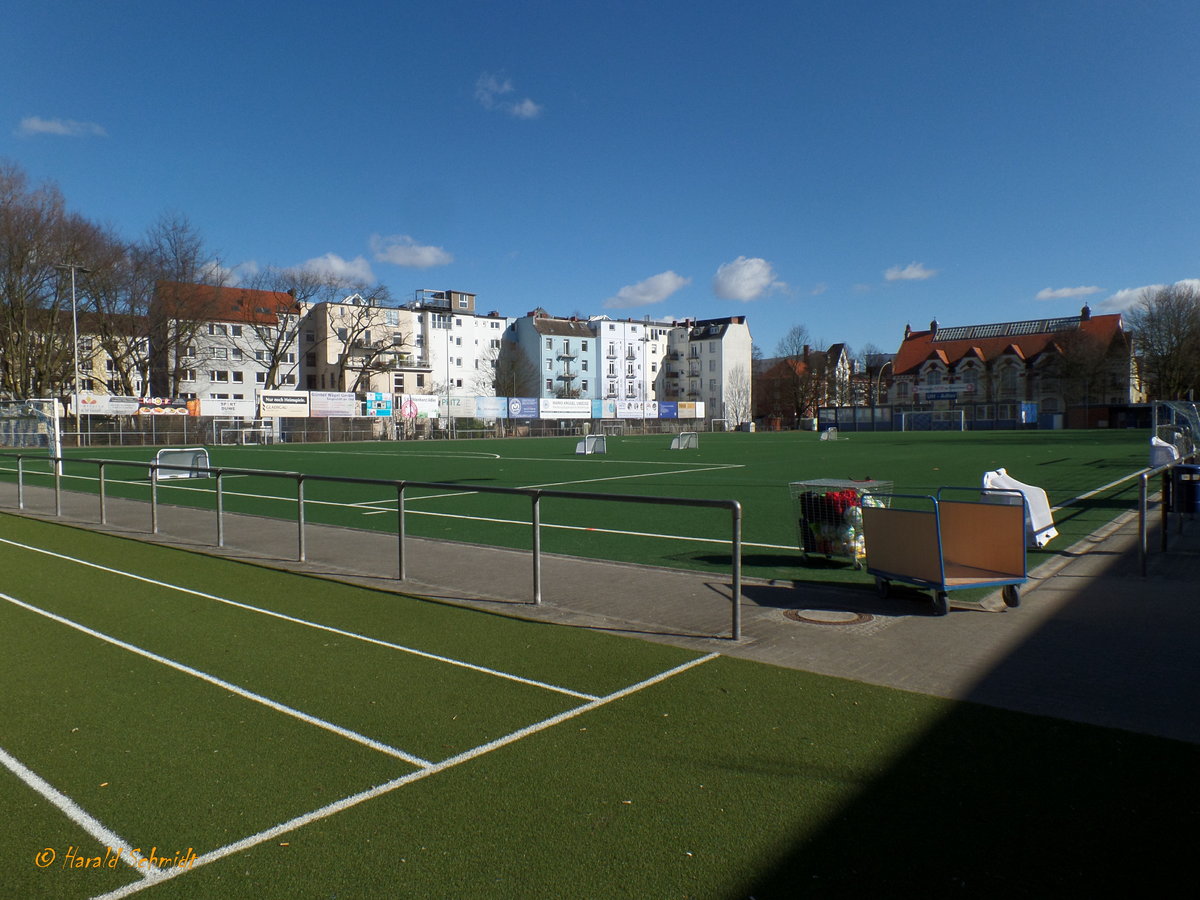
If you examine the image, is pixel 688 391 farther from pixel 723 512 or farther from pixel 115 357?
pixel 723 512

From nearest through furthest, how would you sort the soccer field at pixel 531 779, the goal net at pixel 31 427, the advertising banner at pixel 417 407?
the soccer field at pixel 531 779
the goal net at pixel 31 427
the advertising banner at pixel 417 407

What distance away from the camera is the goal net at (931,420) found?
9012 centimetres

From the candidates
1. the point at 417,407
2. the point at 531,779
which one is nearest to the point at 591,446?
the point at 531,779

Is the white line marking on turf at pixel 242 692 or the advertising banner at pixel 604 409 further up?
the advertising banner at pixel 604 409

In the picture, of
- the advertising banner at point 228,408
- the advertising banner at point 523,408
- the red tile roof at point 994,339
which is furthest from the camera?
the red tile roof at point 994,339

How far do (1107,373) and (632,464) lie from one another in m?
77.5

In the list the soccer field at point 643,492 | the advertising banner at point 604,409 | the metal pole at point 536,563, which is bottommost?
the soccer field at point 643,492

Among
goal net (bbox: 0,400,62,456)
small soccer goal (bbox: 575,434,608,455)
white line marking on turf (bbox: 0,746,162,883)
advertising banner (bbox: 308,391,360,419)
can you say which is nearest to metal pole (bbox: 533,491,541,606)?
white line marking on turf (bbox: 0,746,162,883)

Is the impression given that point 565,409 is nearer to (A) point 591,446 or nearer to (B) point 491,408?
(B) point 491,408

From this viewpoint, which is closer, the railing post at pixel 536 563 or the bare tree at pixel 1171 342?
the railing post at pixel 536 563

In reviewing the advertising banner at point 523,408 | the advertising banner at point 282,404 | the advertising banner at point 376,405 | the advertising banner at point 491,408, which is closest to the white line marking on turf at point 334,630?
the advertising banner at point 282,404

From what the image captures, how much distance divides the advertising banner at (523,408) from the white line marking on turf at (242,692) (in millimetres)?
67220

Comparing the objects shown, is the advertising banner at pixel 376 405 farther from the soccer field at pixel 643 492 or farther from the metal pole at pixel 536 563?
the metal pole at pixel 536 563

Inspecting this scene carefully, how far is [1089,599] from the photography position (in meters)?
7.65
